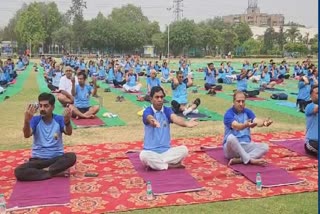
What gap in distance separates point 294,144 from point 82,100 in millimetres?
5387

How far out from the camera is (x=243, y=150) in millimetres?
6227

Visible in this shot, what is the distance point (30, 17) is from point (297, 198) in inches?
2331

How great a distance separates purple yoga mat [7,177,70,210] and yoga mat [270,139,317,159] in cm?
381

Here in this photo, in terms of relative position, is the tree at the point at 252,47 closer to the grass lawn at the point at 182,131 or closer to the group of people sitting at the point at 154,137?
the grass lawn at the point at 182,131

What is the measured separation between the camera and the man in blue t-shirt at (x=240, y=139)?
6.15 m

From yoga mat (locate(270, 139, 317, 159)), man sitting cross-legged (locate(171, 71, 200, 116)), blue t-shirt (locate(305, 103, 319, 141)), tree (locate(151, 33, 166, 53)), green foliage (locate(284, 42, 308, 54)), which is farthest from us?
tree (locate(151, 33, 166, 53))

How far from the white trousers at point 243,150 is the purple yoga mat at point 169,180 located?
795mm

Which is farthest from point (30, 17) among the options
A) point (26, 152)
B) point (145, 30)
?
point (26, 152)

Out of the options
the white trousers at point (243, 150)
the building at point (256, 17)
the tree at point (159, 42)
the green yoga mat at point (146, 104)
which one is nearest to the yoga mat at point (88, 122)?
the green yoga mat at point (146, 104)

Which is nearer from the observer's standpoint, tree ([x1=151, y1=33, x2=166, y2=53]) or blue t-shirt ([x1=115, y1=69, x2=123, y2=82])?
blue t-shirt ([x1=115, y1=69, x2=123, y2=82])

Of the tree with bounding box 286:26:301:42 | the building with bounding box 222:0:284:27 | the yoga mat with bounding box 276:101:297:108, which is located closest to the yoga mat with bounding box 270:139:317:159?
the yoga mat with bounding box 276:101:297:108

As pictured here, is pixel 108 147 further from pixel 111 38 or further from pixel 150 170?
pixel 111 38

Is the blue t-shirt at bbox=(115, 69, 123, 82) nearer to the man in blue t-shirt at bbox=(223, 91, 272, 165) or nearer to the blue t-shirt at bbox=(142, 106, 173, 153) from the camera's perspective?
the man in blue t-shirt at bbox=(223, 91, 272, 165)

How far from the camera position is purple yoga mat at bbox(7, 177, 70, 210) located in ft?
15.6
